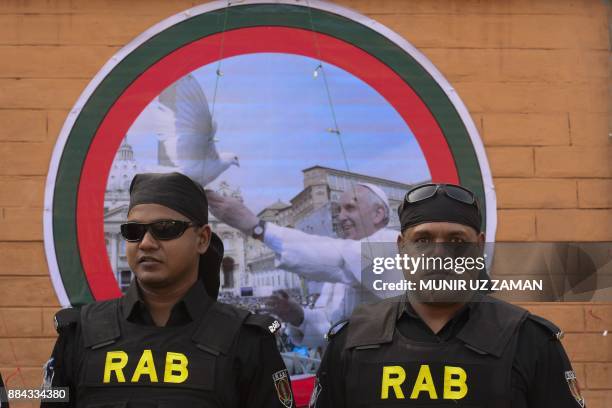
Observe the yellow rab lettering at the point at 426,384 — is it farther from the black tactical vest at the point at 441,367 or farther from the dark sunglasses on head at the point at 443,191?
the dark sunglasses on head at the point at 443,191

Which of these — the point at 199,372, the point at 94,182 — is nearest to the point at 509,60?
the point at 94,182

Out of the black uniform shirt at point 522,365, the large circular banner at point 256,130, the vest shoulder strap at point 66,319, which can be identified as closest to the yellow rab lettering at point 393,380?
the black uniform shirt at point 522,365

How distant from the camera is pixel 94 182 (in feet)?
11.0

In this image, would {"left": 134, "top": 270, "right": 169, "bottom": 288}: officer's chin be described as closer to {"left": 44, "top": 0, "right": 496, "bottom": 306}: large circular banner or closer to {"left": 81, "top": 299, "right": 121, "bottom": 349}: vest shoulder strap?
{"left": 81, "top": 299, "right": 121, "bottom": 349}: vest shoulder strap

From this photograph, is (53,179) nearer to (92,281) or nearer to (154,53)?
(92,281)

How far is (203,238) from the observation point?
6.98 ft

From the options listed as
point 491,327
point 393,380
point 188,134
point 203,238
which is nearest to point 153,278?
point 203,238

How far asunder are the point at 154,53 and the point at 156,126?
1.20 ft

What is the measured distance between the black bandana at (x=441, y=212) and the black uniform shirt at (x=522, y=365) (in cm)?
25

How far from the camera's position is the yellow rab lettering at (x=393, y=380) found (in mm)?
1896

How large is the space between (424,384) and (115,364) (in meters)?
0.86

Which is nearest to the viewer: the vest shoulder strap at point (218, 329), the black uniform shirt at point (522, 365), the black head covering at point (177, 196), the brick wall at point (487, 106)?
the black uniform shirt at point (522, 365)

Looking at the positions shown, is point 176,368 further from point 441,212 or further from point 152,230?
point 441,212

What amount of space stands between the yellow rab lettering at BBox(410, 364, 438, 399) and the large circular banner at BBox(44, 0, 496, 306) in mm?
1436
